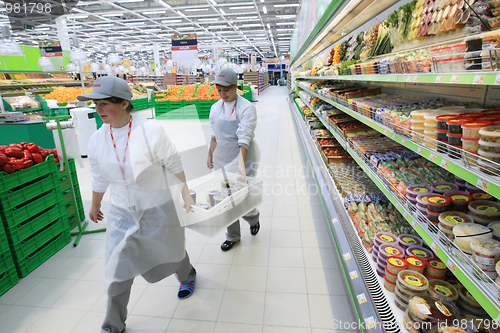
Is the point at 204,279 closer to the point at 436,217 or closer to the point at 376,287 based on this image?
the point at 376,287

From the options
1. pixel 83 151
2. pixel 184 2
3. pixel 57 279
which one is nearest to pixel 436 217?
pixel 57 279

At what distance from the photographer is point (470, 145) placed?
1122 millimetres

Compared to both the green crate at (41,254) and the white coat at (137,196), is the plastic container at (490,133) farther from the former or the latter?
the green crate at (41,254)

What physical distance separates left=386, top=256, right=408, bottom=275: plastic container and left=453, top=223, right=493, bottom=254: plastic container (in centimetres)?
42

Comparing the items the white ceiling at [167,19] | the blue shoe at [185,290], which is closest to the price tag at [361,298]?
the blue shoe at [185,290]

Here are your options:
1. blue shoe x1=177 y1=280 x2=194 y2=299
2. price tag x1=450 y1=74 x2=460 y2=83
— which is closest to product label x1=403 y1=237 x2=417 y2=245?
price tag x1=450 y1=74 x2=460 y2=83

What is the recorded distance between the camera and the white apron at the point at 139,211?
1.71 m

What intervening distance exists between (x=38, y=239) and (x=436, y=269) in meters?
3.21

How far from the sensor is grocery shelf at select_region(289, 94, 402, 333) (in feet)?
4.82

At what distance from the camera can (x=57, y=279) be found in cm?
255

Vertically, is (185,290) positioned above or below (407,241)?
below

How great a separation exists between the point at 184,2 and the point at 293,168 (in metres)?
11.3

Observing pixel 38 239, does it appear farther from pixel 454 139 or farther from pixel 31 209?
pixel 454 139

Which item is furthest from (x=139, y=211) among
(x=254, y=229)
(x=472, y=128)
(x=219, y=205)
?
(x=472, y=128)
